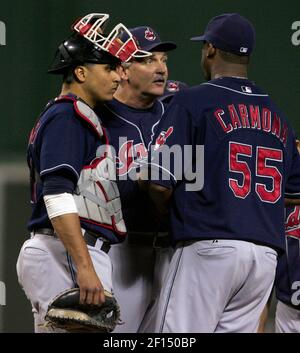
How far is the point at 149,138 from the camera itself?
10.8 feet

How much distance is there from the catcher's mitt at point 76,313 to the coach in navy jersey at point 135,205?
1.50 feet

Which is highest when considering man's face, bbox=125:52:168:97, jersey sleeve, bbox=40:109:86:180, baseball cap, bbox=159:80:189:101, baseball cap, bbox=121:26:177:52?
baseball cap, bbox=121:26:177:52

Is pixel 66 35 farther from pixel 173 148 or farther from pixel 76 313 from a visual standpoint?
pixel 76 313

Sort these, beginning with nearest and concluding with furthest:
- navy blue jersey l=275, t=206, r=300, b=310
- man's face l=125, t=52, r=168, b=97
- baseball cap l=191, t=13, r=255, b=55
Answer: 1. baseball cap l=191, t=13, r=255, b=55
2. man's face l=125, t=52, r=168, b=97
3. navy blue jersey l=275, t=206, r=300, b=310

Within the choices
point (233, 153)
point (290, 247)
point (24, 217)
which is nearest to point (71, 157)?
point (233, 153)

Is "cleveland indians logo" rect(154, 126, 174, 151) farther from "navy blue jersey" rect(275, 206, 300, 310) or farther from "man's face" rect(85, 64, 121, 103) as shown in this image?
"navy blue jersey" rect(275, 206, 300, 310)

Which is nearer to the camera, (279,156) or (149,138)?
(279,156)

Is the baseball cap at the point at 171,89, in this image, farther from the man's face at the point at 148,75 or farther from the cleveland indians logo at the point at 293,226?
the cleveland indians logo at the point at 293,226

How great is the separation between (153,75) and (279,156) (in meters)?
0.63

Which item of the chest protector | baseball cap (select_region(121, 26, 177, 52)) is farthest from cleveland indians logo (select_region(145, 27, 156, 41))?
the chest protector

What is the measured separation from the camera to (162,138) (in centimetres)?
293

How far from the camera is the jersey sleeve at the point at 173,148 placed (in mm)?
2904

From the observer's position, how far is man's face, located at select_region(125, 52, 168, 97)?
3387 mm
